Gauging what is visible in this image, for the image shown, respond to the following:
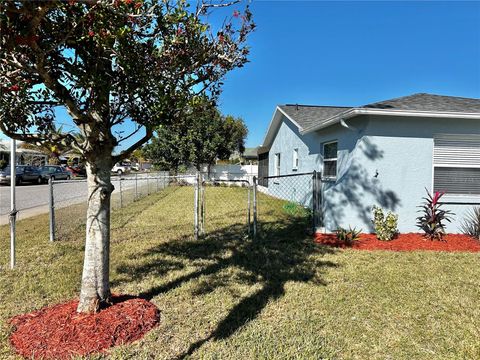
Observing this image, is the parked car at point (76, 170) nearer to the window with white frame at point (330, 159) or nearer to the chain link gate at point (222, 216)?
the chain link gate at point (222, 216)

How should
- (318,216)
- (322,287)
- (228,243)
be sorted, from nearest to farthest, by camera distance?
1. (322,287)
2. (228,243)
3. (318,216)

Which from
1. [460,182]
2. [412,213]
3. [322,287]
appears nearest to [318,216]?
[412,213]

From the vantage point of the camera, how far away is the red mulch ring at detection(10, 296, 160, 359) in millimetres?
3059

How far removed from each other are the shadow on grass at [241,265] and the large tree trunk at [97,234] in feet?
2.97

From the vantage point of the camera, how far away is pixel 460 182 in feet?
26.8

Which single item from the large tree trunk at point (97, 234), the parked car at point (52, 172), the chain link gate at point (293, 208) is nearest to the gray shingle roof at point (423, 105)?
the chain link gate at point (293, 208)

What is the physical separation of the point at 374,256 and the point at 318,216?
2454 mm

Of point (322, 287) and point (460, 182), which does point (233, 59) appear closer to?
point (322, 287)

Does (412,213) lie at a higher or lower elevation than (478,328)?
higher

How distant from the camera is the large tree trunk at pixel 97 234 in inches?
134

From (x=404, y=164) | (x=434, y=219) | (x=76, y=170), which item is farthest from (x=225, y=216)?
(x=76, y=170)

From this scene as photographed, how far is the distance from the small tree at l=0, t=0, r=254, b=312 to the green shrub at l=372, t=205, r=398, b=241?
212 inches

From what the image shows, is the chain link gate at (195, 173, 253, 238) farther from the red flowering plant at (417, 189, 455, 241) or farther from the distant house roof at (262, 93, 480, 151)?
the red flowering plant at (417, 189, 455, 241)

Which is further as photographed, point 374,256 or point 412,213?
point 412,213
